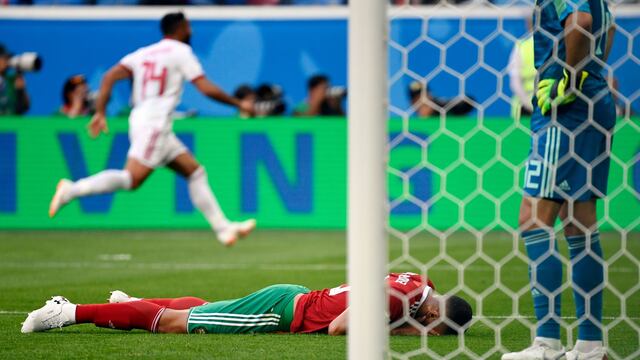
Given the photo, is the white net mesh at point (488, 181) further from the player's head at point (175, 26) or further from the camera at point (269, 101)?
the player's head at point (175, 26)

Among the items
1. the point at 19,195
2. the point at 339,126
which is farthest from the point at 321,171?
the point at 19,195

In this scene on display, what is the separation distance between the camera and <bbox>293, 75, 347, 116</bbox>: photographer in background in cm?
1442

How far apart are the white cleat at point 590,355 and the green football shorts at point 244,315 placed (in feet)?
4.57

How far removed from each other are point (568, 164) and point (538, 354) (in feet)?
2.43

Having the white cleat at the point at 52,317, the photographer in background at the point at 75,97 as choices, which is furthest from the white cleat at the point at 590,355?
the photographer in background at the point at 75,97

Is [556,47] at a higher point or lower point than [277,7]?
lower

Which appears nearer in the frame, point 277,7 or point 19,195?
point 19,195

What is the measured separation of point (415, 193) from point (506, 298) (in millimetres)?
5288

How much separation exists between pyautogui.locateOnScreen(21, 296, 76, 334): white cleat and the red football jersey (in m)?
1.03

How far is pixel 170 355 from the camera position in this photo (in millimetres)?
4770

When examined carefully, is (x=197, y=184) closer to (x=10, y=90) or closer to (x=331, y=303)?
(x=331, y=303)

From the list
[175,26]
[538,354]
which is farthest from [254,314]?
[175,26]

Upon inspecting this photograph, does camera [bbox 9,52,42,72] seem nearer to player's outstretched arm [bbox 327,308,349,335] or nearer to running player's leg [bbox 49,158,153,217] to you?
running player's leg [bbox 49,158,153,217]

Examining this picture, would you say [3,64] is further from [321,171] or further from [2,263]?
[2,263]
